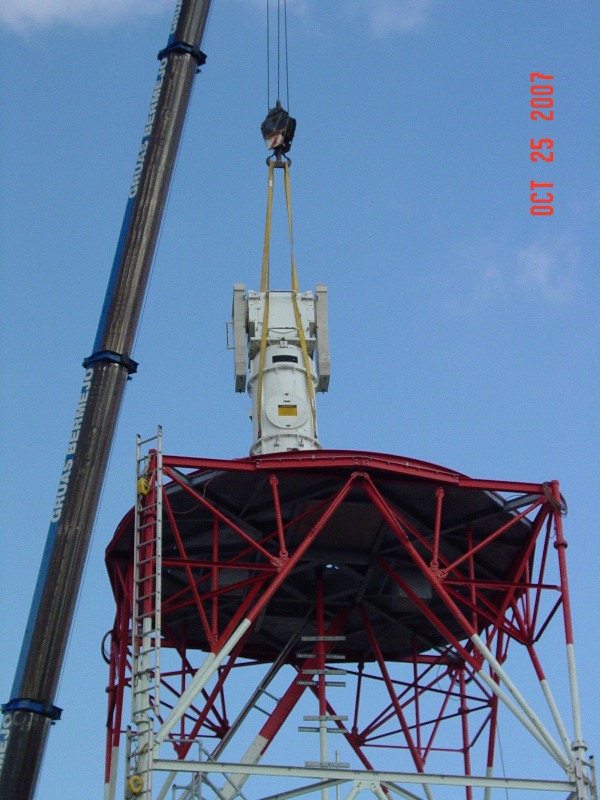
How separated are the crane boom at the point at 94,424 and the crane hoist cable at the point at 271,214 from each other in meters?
4.76

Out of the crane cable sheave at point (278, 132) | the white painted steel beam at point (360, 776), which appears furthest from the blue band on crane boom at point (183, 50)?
the white painted steel beam at point (360, 776)

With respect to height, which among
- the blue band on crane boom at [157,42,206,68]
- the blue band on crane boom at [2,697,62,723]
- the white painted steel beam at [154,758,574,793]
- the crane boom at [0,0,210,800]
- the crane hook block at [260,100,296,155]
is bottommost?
the white painted steel beam at [154,758,574,793]

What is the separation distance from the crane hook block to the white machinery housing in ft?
27.2

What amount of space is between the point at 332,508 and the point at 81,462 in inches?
477

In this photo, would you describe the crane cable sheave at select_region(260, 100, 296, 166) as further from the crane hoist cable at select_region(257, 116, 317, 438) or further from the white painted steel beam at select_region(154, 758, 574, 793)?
the white painted steel beam at select_region(154, 758, 574, 793)

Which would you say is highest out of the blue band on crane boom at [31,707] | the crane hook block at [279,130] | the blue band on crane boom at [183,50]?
the blue band on crane boom at [183,50]

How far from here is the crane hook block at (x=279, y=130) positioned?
2366 inches

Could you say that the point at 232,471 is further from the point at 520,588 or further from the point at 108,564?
the point at 520,588

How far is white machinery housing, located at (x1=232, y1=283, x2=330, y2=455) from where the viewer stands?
2005 inches

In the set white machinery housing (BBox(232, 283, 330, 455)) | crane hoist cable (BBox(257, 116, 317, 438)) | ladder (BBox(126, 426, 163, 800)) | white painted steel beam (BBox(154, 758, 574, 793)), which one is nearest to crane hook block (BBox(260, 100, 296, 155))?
crane hoist cable (BBox(257, 116, 317, 438))

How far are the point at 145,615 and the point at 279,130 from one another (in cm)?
2464

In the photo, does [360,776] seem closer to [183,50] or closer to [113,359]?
[113,359]

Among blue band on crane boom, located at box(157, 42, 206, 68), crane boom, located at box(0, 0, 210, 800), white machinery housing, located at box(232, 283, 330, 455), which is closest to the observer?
crane boom, located at box(0, 0, 210, 800)

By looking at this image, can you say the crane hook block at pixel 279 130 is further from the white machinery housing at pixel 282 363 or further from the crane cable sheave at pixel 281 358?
the white machinery housing at pixel 282 363
